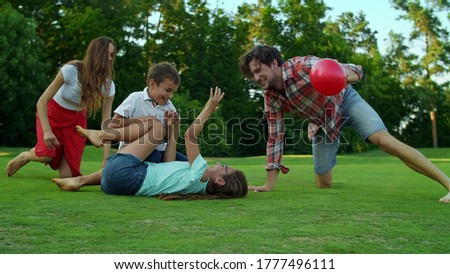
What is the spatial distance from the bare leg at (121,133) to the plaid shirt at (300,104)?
1519mm

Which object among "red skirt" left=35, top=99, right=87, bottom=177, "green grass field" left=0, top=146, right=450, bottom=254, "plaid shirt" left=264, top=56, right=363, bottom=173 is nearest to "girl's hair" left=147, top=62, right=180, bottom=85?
"plaid shirt" left=264, top=56, right=363, bottom=173

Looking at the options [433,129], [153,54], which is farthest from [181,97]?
[433,129]

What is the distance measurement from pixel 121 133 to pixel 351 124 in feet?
8.40

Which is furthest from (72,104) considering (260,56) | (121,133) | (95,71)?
(260,56)

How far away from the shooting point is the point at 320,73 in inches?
231

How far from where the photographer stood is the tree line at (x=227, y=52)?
3278 cm

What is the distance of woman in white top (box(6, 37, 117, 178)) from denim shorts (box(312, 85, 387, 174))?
2.69 meters

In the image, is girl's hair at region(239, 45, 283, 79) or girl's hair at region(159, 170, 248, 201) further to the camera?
girl's hair at region(239, 45, 283, 79)

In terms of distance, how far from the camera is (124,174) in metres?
5.93

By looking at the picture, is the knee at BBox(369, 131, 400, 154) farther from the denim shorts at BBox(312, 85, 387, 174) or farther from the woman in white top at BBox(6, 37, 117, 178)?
the woman in white top at BBox(6, 37, 117, 178)

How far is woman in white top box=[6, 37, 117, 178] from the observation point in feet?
23.3

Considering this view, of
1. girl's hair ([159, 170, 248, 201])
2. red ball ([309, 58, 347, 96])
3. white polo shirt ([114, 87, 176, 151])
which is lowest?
girl's hair ([159, 170, 248, 201])

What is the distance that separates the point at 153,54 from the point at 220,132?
9.12 metres

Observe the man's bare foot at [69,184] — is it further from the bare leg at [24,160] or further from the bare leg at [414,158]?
the bare leg at [414,158]
